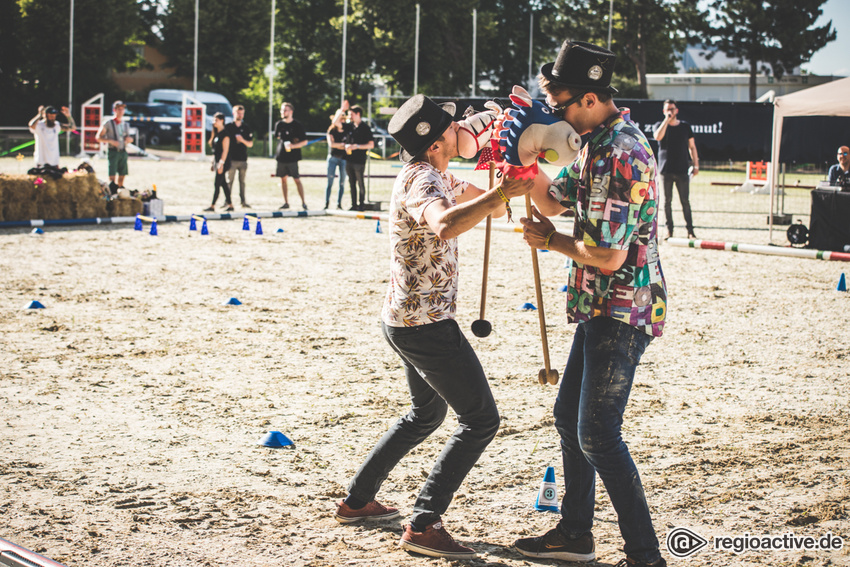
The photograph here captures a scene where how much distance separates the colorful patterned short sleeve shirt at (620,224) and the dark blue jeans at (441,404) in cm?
51

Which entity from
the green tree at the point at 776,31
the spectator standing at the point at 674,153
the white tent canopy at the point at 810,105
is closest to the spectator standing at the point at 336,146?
the spectator standing at the point at 674,153

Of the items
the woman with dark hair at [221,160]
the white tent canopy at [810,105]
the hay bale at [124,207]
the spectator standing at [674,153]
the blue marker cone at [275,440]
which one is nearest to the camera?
the blue marker cone at [275,440]

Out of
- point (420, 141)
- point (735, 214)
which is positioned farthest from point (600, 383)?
point (735, 214)

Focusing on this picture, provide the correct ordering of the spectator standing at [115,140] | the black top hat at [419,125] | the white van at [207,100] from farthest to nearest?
the white van at [207,100]
the spectator standing at [115,140]
the black top hat at [419,125]

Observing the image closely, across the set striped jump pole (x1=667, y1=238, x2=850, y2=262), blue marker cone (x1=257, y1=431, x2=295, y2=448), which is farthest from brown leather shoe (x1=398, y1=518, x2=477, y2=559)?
striped jump pole (x1=667, y1=238, x2=850, y2=262)

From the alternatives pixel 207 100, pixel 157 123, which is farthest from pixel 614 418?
pixel 207 100

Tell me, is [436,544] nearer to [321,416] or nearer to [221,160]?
[321,416]

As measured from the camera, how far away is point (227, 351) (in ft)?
22.8

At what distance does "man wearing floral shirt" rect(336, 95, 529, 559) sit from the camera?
354cm

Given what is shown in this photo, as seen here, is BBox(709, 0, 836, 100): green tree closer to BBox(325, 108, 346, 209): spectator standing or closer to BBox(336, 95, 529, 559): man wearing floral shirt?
BBox(325, 108, 346, 209): spectator standing

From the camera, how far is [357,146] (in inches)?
674

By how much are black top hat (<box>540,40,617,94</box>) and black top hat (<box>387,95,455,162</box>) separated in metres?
0.51

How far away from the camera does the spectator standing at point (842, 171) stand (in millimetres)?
13938

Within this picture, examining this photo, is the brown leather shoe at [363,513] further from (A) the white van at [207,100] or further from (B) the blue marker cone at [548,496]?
(A) the white van at [207,100]
